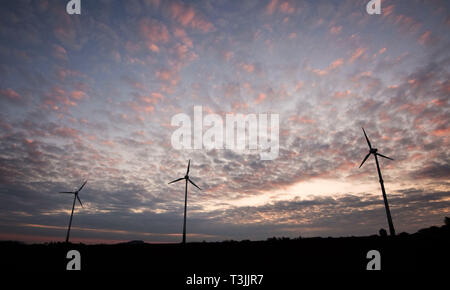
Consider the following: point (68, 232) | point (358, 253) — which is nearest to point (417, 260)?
point (358, 253)

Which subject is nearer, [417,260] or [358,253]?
[417,260]
